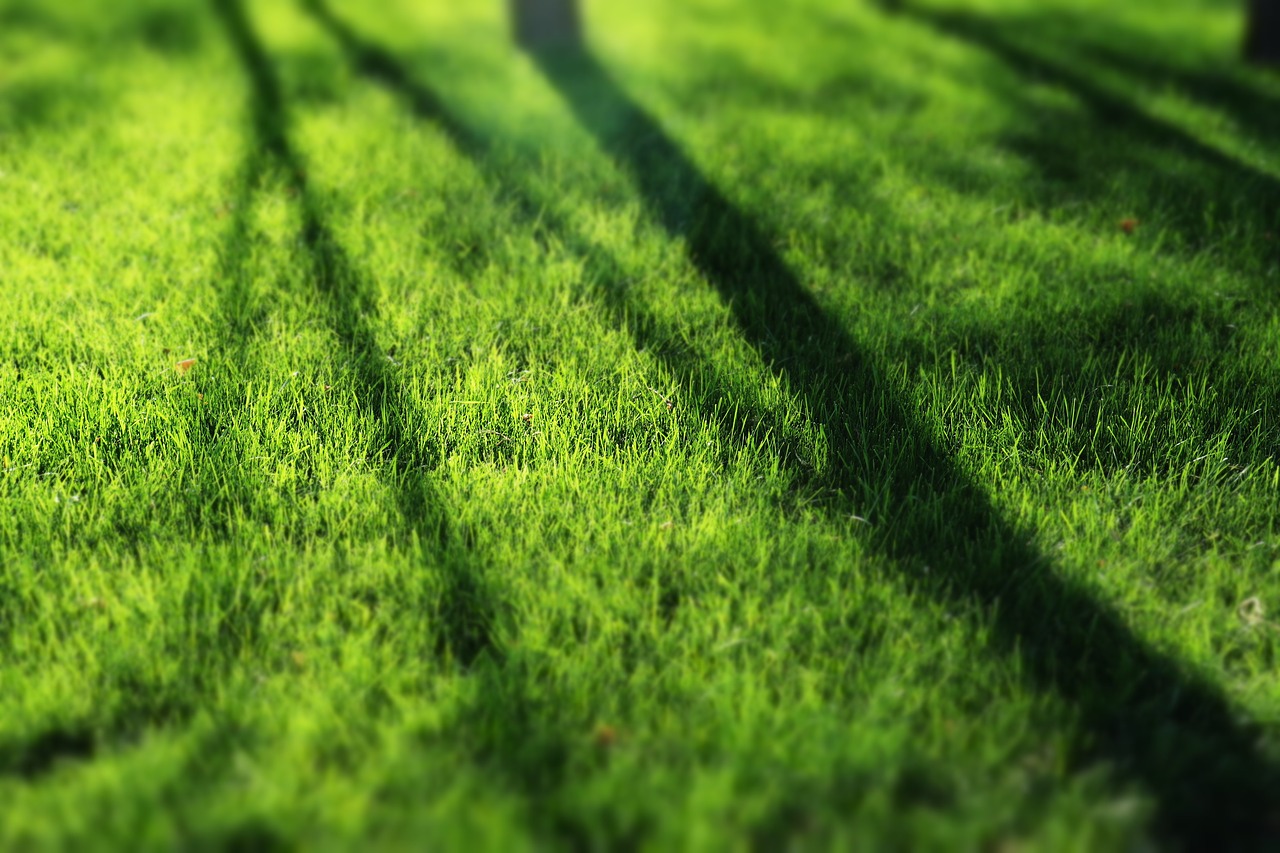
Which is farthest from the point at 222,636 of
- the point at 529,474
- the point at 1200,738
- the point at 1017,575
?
the point at 1200,738

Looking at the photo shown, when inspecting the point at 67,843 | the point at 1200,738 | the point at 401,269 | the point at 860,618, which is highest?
the point at 401,269

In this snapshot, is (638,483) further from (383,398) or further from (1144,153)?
(1144,153)

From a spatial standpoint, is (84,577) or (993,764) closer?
(993,764)

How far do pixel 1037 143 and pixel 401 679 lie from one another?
14.1 ft

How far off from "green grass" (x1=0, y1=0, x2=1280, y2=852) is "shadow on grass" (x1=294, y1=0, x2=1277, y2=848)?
1cm

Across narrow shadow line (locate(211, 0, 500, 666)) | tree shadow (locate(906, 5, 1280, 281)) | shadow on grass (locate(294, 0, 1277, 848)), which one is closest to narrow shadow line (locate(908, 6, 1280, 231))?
tree shadow (locate(906, 5, 1280, 281))

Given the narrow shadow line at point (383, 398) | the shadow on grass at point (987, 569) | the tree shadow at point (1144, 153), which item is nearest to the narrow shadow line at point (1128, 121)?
the tree shadow at point (1144, 153)

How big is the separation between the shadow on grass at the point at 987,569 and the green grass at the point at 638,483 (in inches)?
0.5

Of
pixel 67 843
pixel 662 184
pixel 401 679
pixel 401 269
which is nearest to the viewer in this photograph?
pixel 67 843

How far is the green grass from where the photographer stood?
78.6 inches

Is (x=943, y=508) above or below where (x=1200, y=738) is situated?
above

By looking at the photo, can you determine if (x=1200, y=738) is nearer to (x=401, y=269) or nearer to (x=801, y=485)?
(x=801, y=485)

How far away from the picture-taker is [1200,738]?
2.09 meters

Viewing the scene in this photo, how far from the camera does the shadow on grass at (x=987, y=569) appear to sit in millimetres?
2014
